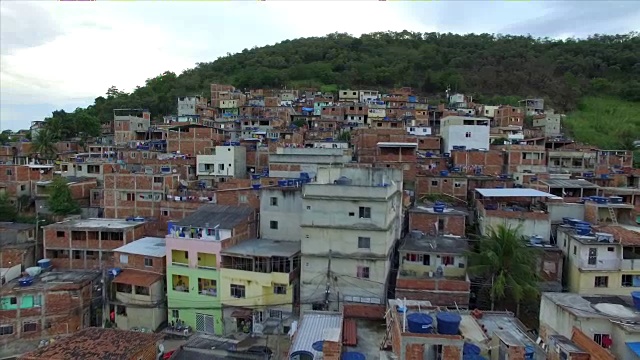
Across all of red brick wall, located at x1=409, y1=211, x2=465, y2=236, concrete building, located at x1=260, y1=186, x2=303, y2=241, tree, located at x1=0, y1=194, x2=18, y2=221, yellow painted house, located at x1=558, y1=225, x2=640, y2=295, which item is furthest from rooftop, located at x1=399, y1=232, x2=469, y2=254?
tree, located at x1=0, y1=194, x2=18, y2=221

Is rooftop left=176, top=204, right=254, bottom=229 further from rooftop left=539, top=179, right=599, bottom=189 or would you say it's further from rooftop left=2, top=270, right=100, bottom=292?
rooftop left=539, top=179, right=599, bottom=189

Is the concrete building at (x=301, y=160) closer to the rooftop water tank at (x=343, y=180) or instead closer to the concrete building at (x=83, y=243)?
the rooftop water tank at (x=343, y=180)

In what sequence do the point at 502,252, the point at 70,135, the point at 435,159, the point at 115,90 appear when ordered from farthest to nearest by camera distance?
the point at 115,90 < the point at 70,135 < the point at 435,159 < the point at 502,252

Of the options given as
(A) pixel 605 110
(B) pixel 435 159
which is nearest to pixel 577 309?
(B) pixel 435 159

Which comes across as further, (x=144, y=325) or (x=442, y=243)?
(x=144, y=325)

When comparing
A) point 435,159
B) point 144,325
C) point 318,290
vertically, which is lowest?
point 144,325

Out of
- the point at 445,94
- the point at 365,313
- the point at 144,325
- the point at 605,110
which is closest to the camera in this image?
the point at 365,313

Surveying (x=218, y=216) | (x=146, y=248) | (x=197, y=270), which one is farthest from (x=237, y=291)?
(x=146, y=248)

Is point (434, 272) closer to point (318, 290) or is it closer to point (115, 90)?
point (318, 290)
